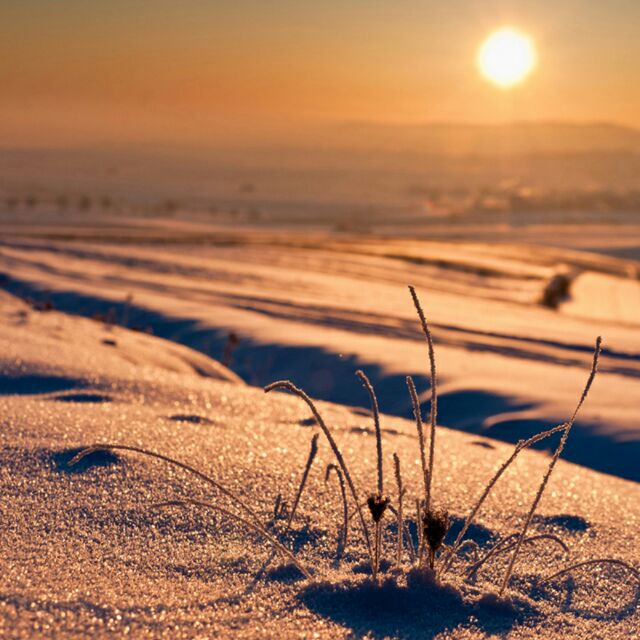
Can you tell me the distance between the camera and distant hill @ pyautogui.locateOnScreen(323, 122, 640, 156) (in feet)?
402

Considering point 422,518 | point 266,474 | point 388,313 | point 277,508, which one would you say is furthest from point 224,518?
point 388,313

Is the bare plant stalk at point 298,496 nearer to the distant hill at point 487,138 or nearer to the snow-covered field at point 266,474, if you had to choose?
the snow-covered field at point 266,474

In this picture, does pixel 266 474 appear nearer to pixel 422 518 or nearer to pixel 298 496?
pixel 298 496

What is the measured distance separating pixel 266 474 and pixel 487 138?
135m

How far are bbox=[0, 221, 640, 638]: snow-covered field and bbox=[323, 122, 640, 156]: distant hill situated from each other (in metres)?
107

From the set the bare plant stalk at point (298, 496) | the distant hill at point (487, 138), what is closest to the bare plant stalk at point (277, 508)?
the bare plant stalk at point (298, 496)

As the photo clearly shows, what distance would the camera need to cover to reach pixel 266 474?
2.17 meters

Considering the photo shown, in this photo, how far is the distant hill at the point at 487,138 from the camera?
12262cm

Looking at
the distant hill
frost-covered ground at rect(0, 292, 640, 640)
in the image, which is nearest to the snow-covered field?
frost-covered ground at rect(0, 292, 640, 640)

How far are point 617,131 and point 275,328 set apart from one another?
578 feet

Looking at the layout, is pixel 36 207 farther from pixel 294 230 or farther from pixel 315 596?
pixel 315 596

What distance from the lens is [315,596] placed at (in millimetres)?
1502

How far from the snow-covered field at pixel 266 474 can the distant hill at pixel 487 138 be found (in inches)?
4195

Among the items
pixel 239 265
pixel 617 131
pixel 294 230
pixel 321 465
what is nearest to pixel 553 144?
pixel 617 131
